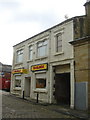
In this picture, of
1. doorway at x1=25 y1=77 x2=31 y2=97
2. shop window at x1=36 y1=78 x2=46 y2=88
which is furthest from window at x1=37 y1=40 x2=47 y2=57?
doorway at x1=25 y1=77 x2=31 y2=97

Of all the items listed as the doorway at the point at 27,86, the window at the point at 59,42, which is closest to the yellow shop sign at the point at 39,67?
the window at the point at 59,42

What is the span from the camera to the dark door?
684 inches

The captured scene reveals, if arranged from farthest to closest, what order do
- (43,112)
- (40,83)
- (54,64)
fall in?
(40,83) < (54,64) < (43,112)

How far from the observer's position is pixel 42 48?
779 inches

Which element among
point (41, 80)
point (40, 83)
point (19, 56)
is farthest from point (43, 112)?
point (19, 56)

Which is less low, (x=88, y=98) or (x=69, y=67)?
(x=69, y=67)

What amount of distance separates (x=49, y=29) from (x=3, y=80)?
663 inches

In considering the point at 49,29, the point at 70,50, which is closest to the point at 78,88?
the point at 70,50

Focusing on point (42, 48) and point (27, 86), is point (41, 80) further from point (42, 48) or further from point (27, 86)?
point (27, 86)

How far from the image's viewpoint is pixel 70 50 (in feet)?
50.3

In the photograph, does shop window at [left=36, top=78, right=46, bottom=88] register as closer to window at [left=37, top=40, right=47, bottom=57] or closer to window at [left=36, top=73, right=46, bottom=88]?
window at [left=36, top=73, right=46, bottom=88]

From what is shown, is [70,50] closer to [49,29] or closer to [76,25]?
[76,25]

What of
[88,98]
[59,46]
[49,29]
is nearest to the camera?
[88,98]

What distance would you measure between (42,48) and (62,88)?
193 inches
